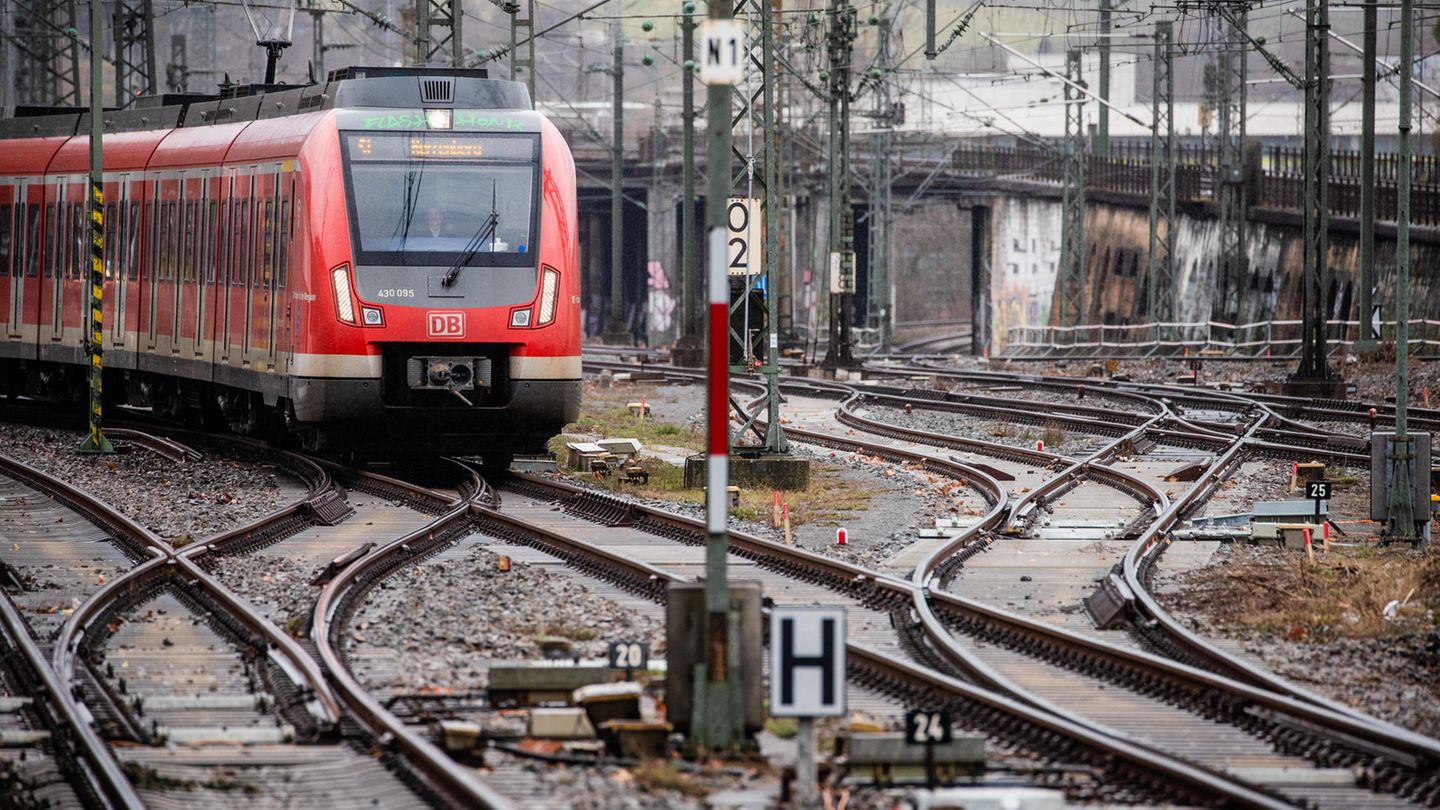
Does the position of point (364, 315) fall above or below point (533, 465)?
above

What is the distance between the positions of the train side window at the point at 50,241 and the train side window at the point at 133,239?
2.66 meters

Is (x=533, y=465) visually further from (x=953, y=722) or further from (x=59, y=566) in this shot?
(x=953, y=722)

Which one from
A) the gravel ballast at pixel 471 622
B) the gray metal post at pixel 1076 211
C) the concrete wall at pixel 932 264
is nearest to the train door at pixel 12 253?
the gravel ballast at pixel 471 622

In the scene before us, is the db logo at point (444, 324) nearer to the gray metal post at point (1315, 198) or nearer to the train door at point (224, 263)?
the train door at point (224, 263)

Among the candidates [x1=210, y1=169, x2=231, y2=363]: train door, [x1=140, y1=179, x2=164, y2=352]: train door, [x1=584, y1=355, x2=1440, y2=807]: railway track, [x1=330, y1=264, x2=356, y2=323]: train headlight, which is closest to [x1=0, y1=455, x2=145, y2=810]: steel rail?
[x1=584, y1=355, x2=1440, y2=807]: railway track

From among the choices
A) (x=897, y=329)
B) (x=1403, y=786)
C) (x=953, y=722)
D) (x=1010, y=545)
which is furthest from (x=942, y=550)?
(x=897, y=329)

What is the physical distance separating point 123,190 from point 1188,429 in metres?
13.7

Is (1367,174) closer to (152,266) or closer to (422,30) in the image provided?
(422,30)

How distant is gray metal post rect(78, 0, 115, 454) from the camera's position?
76.7 feet

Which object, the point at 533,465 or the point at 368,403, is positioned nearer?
the point at 368,403

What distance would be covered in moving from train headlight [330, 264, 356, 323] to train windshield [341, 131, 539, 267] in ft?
0.60

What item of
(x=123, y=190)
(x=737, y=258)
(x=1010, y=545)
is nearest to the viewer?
(x=1010, y=545)

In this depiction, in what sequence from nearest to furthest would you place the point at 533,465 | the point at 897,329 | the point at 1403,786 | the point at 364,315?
the point at 1403,786, the point at 364,315, the point at 533,465, the point at 897,329

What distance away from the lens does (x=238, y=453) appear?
2388 cm
